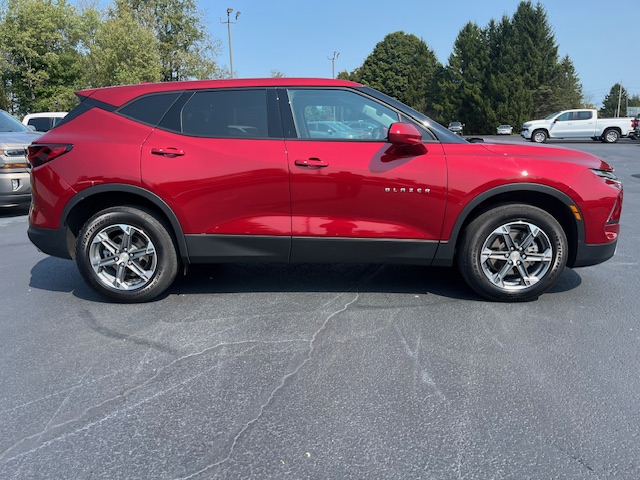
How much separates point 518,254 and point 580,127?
28.4 meters

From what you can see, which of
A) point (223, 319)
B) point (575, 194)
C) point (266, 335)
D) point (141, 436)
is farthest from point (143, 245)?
point (575, 194)

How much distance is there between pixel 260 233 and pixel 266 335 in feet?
2.73

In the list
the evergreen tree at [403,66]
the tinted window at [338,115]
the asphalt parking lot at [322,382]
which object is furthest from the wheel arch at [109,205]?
the evergreen tree at [403,66]

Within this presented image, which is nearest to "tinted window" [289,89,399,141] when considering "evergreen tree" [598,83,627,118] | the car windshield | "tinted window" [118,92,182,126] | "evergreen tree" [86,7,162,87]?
"tinted window" [118,92,182,126]

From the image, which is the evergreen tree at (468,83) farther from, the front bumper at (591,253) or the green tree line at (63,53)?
the front bumper at (591,253)

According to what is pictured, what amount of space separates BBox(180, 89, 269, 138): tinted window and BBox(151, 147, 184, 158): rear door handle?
0.18 meters

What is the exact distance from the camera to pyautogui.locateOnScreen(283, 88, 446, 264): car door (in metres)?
3.73

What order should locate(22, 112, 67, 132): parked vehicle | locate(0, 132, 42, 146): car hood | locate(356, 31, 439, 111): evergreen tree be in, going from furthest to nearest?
locate(356, 31, 439, 111): evergreen tree → locate(22, 112, 67, 132): parked vehicle → locate(0, 132, 42, 146): car hood

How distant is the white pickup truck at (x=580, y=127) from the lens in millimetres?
27459

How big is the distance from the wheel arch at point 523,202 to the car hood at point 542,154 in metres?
0.25

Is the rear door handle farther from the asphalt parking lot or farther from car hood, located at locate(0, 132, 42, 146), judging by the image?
car hood, located at locate(0, 132, 42, 146)

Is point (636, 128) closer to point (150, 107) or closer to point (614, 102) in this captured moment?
point (150, 107)

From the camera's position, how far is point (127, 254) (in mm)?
3998

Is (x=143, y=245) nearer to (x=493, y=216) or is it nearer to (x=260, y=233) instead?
(x=260, y=233)
